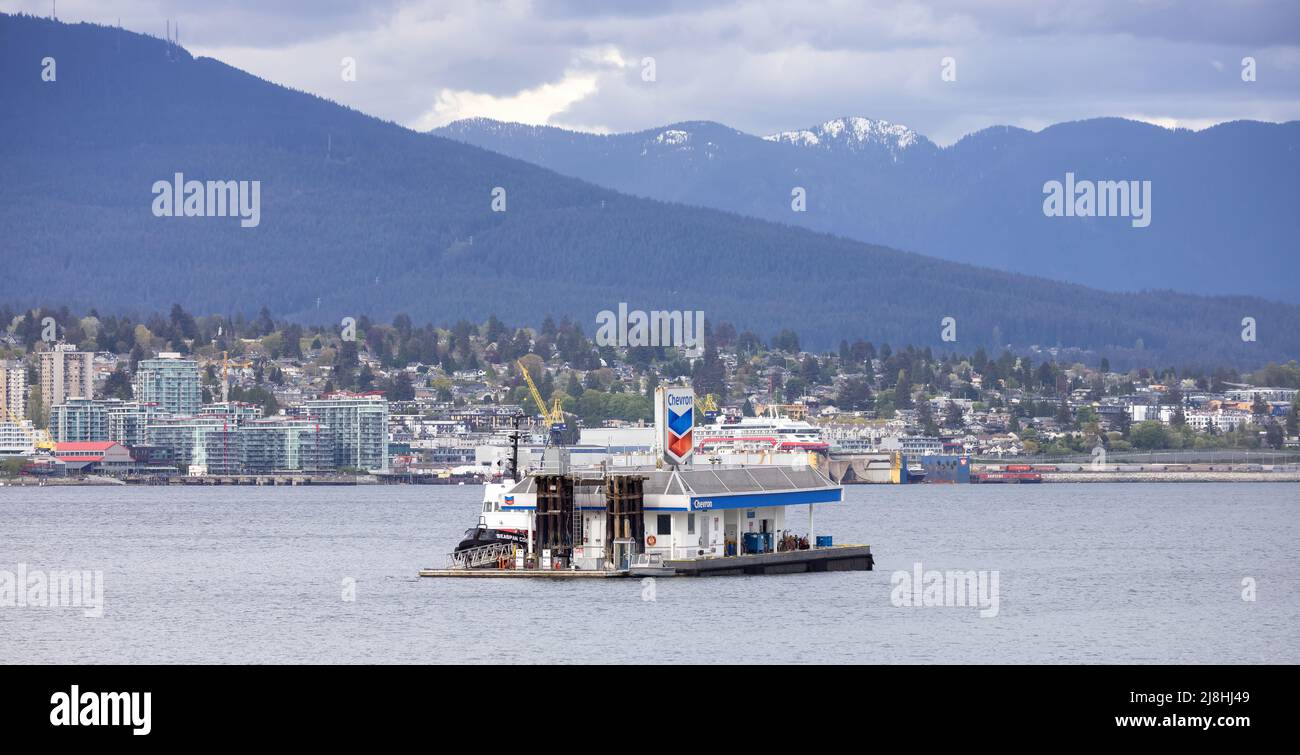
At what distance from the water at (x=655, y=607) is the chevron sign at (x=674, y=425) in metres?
3.38

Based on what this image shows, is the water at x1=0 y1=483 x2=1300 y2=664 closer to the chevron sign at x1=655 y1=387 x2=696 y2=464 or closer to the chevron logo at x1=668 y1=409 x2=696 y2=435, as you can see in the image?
the chevron sign at x1=655 y1=387 x2=696 y2=464

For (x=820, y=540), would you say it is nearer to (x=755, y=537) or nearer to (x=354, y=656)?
(x=755, y=537)

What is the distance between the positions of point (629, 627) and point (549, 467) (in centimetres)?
862

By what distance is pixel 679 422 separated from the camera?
52469mm

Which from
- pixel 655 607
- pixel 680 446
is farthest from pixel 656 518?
pixel 655 607

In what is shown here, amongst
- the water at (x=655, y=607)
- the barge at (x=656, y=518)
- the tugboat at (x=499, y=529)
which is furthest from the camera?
the tugboat at (x=499, y=529)

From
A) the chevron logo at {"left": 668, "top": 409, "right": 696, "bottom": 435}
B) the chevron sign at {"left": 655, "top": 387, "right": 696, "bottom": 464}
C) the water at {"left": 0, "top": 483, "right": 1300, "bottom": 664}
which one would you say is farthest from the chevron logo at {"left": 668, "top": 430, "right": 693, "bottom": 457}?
the water at {"left": 0, "top": 483, "right": 1300, "bottom": 664}

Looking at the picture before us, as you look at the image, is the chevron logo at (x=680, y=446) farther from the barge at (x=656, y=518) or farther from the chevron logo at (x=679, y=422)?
the chevron logo at (x=679, y=422)

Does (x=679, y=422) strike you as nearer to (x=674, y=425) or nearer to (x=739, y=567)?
(x=674, y=425)

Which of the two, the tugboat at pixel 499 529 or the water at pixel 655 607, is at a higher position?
the tugboat at pixel 499 529

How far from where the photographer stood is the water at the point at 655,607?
4075 centimetres

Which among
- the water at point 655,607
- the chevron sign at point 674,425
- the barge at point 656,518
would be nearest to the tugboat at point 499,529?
the barge at point 656,518
